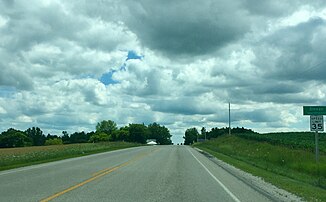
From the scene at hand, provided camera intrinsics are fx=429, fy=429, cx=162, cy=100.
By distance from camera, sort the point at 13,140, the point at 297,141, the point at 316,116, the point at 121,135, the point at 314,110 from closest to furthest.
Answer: the point at 316,116
the point at 314,110
the point at 297,141
the point at 13,140
the point at 121,135

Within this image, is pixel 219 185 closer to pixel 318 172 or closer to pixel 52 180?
pixel 52 180

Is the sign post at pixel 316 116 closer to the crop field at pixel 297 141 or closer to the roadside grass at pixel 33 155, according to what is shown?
the crop field at pixel 297 141

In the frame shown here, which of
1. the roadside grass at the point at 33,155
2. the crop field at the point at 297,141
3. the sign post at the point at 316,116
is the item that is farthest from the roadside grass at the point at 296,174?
the roadside grass at the point at 33,155

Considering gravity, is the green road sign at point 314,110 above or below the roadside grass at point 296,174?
above

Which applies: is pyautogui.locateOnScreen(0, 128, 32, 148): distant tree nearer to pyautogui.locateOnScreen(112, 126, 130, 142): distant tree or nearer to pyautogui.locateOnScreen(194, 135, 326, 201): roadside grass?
pyautogui.locateOnScreen(112, 126, 130, 142): distant tree

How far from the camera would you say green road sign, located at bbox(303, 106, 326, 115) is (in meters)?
23.7

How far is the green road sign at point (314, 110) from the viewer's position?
23719 millimetres

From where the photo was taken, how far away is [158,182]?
53.3 feet

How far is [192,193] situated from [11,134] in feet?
414

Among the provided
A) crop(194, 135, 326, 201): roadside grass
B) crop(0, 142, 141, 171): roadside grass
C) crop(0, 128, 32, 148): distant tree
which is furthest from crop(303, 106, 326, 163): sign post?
crop(0, 128, 32, 148): distant tree

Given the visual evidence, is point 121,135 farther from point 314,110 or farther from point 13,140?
point 314,110

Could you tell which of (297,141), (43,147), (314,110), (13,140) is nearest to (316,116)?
(314,110)

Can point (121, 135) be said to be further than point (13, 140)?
Yes

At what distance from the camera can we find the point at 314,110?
2378 cm
